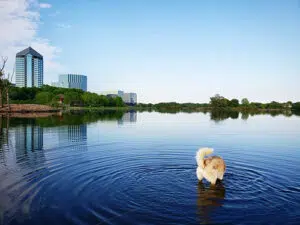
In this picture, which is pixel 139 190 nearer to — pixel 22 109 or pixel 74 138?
pixel 74 138

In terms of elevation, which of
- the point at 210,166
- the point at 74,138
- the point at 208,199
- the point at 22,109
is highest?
the point at 22,109

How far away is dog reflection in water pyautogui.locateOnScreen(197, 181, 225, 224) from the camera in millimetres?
7623

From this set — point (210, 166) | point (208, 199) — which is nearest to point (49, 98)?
point (210, 166)

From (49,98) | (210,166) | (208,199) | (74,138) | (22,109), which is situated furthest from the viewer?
(49,98)

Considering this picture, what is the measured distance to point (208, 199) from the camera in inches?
348

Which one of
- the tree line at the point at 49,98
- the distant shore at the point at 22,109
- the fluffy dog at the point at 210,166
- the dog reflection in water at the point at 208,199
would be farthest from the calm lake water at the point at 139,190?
the tree line at the point at 49,98

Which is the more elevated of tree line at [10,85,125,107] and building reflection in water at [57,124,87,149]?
tree line at [10,85,125,107]

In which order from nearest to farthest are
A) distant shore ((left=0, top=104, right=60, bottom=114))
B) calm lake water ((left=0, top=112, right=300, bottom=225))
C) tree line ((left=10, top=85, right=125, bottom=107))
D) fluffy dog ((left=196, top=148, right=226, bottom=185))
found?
calm lake water ((left=0, top=112, right=300, bottom=225))
fluffy dog ((left=196, top=148, right=226, bottom=185))
distant shore ((left=0, top=104, right=60, bottom=114))
tree line ((left=10, top=85, right=125, bottom=107))

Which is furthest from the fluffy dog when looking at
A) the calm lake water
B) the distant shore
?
the distant shore

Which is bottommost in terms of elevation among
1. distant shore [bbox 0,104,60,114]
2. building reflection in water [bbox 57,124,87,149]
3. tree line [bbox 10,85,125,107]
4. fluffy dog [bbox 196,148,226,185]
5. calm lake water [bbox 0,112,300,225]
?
calm lake water [bbox 0,112,300,225]

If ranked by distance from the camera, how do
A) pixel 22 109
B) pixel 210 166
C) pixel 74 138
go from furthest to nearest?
1. pixel 22 109
2. pixel 74 138
3. pixel 210 166

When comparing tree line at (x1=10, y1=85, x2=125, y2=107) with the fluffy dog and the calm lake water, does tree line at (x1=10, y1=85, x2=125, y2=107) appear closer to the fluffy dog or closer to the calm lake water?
the calm lake water

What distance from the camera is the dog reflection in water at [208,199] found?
7623mm

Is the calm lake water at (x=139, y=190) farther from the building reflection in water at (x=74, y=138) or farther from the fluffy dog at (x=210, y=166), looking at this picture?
the building reflection in water at (x=74, y=138)
